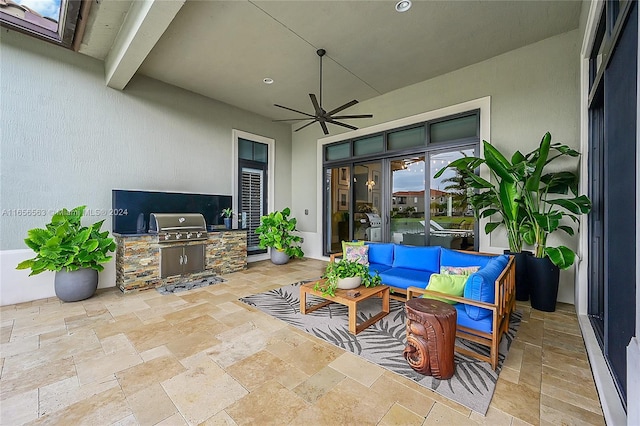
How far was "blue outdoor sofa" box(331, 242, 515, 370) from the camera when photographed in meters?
2.21

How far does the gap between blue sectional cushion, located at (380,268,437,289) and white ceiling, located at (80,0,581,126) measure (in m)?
3.31

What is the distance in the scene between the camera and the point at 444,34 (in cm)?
370

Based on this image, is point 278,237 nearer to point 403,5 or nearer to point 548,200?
point 403,5

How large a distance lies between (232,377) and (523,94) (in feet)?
17.2

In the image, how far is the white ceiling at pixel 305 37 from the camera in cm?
320

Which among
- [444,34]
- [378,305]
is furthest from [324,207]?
[444,34]

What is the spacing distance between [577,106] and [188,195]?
6.45 meters

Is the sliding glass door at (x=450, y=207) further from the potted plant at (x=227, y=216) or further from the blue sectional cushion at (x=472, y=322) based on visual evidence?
the potted plant at (x=227, y=216)

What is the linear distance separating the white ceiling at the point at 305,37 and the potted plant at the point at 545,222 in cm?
165

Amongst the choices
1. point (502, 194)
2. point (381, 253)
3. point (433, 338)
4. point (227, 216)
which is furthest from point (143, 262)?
point (502, 194)

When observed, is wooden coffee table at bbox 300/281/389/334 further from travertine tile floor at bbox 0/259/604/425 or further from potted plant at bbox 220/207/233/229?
potted plant at bbox 220/207/233/229

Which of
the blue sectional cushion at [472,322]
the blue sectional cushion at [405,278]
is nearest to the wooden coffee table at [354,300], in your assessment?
the blue sectional cushion at [405,278]

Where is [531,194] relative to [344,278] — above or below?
above

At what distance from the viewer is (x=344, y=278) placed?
121 inches
